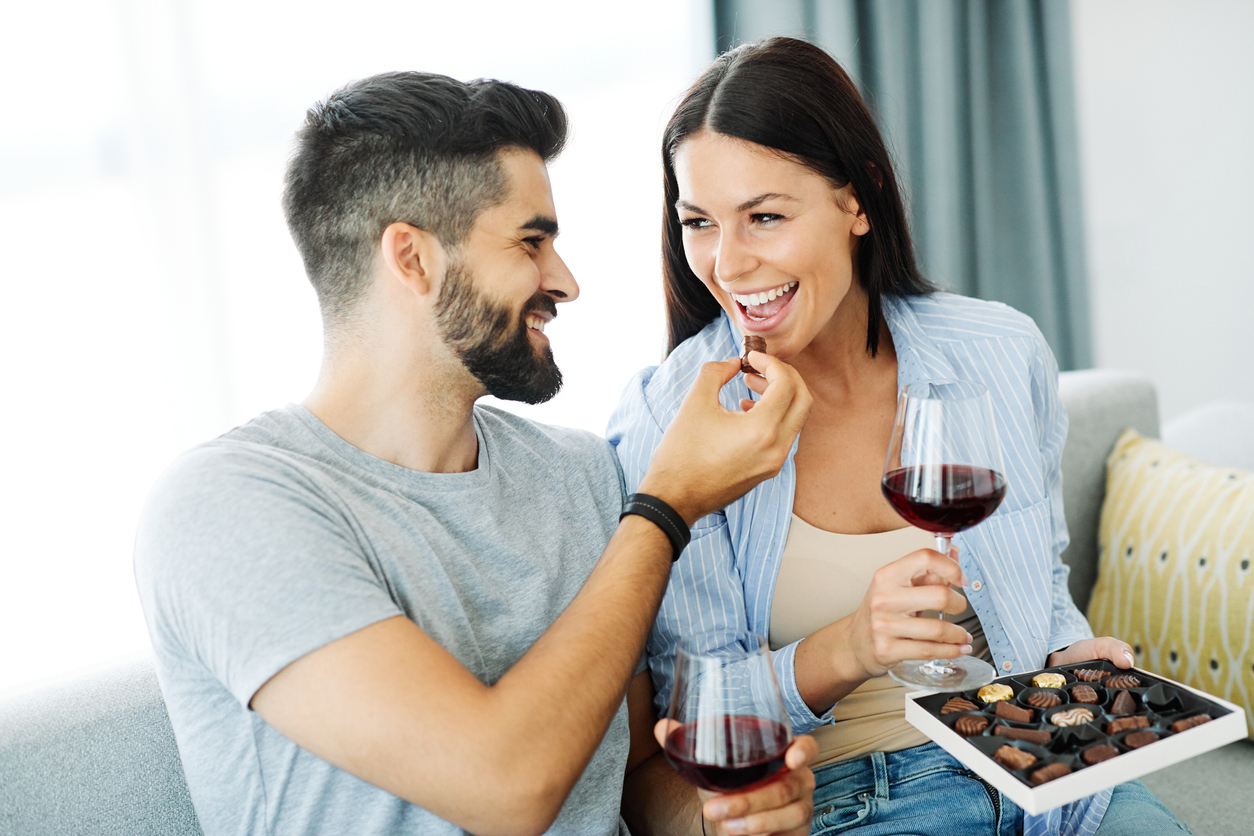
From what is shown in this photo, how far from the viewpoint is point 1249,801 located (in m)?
1.71

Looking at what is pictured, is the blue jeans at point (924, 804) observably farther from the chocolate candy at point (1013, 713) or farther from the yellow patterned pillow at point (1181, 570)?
the yellow patterned pillow at point (1181, 570)

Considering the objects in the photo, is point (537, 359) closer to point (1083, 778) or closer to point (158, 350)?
point (1083, 778)

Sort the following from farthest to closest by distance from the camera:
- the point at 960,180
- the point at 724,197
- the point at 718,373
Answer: the point at 960,180, the point at 724,197, the point at 718,373

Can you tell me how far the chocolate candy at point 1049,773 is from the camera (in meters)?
0.90

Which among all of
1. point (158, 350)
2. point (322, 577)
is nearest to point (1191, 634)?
point (322, 577)

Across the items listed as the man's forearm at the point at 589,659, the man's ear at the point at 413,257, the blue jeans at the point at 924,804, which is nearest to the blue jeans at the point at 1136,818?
the blue jeans at the point at 924,804

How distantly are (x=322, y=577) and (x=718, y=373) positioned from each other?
0.60 meters

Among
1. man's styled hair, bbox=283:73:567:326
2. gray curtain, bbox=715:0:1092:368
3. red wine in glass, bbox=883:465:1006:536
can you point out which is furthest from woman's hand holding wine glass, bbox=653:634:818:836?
gray curtain, bbox=715:0:1092:368

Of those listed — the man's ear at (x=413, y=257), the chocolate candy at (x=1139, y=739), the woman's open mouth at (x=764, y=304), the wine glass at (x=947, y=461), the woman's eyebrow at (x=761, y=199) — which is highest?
the woman's eyebrow at (x=761, y=199)

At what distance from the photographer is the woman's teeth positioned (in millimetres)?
1505

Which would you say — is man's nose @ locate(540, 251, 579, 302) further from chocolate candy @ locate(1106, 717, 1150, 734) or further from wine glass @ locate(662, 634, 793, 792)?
chocolate candy @ locate(1106, 717, 1150, 734)

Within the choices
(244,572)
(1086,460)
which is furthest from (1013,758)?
(1086,460)

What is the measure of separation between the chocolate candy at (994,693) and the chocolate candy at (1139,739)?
14 centimetres

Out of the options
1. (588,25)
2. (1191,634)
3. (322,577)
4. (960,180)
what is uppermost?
(588,25)
